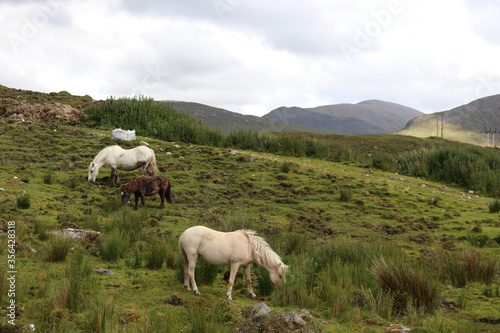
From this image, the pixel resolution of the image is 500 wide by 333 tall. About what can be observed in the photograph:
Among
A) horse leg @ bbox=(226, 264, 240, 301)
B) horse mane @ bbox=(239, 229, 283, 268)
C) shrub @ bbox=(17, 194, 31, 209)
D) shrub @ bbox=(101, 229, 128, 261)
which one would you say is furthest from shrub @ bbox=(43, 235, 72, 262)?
shrub @ bbox=(17, 194, 31, 209)

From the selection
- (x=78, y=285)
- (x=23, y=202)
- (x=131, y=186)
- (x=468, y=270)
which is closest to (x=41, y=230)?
(x=23, y=202)

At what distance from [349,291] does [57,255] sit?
5122mm

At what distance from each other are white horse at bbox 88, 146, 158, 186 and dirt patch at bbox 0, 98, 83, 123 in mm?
11740

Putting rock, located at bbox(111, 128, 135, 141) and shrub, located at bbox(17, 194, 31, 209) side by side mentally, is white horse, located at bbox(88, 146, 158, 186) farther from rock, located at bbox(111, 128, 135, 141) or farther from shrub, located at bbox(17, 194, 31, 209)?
rock, located at bbox(111, 128, 135, 141)

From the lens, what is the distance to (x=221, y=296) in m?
6.43

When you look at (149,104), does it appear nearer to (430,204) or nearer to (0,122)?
(0,122)

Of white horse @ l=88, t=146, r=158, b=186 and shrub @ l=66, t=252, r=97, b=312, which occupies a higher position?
white horse @ l=88, t=146, r=158, b=186

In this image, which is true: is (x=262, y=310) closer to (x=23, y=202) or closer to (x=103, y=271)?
(x=103, y=271)

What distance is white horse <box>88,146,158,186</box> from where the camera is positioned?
46.8ft

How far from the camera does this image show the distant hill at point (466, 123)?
13475 cm

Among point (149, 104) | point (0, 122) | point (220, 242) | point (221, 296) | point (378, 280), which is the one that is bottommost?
point (221, 296)

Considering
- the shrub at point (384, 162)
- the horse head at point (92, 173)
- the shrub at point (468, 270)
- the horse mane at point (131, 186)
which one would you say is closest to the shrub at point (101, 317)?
the shrub at point (468, 270)

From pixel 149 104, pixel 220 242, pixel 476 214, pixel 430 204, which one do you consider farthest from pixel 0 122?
pixel 476 214

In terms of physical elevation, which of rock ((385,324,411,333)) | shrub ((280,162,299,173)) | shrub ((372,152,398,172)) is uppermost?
shrub ((372,152,398,172))
